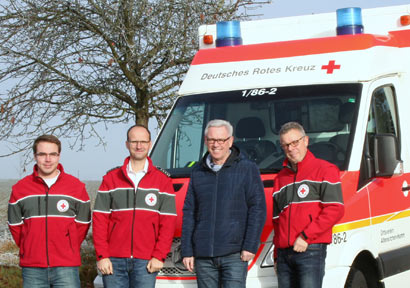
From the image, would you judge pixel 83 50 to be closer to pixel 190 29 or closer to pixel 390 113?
pixel 190 29

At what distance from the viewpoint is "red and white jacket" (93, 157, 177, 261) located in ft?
19.7


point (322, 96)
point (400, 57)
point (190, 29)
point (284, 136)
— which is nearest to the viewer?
point (284, 136)

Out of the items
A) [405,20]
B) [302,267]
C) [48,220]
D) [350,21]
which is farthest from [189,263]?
[405,20]

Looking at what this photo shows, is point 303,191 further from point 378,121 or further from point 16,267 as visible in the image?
point 16,267

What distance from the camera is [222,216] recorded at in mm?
5949

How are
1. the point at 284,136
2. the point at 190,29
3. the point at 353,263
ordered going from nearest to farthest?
the point at 284,136 < the point at 353,263 < the point at 190,29

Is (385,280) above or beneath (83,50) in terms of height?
beneath

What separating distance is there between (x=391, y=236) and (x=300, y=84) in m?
1.58

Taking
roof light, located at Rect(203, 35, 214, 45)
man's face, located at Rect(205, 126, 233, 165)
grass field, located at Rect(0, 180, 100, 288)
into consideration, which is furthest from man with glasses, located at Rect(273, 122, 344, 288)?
grass field, located at Rect(0, 180, 100, 288)

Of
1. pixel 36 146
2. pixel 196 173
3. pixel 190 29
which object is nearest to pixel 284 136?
pixel 196 173

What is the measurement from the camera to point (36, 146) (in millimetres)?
6145

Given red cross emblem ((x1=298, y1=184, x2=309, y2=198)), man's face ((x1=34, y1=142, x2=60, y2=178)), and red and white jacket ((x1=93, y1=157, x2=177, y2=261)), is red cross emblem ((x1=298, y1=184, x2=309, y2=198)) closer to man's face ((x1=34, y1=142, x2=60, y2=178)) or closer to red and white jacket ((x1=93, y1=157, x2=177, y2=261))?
red and white jacket ((x1=93, y1=157, x2=177, y2=261))

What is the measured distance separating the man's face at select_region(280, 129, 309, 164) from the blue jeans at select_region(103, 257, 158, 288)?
1325mm

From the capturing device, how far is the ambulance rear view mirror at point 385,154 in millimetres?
6824
